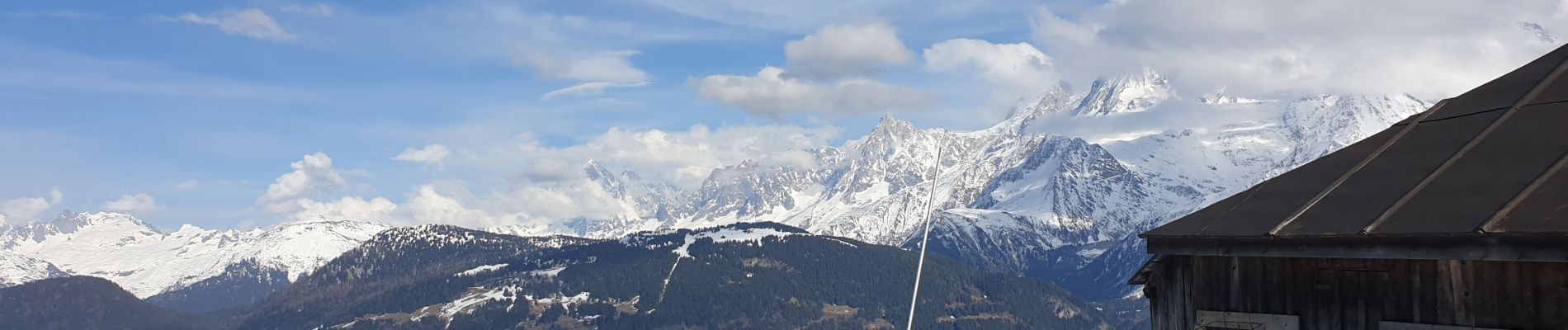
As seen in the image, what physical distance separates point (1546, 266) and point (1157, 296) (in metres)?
5.31

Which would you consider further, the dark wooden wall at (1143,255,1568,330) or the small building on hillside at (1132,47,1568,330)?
the dark wooden wall at (1143,255,1568,330)

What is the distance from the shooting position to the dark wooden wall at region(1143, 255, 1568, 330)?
10.9m

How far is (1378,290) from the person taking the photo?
38.8 feet

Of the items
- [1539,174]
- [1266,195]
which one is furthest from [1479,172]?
[1266,195]

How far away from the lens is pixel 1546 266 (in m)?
10.8

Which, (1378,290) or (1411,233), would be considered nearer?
(1411,233)

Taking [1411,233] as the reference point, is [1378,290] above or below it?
below

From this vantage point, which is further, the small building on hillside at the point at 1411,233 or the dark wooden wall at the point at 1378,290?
the dark wooden wall at the point at 1378,290

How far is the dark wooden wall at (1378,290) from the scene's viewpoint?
35.7 ft

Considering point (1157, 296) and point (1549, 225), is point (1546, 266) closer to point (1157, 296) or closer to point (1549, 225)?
point (1549, 225)

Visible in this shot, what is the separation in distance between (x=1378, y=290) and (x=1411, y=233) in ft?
3.50

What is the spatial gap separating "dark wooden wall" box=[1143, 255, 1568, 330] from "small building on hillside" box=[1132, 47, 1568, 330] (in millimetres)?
10

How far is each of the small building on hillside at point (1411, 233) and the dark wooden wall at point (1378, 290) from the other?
10 millimetres

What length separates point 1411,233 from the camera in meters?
10.9
